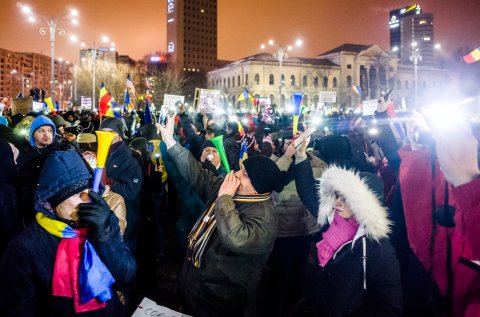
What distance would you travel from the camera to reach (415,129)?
152 inches

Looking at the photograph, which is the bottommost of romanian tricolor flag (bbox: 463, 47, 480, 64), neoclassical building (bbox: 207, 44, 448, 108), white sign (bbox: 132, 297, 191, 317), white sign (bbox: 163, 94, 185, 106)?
white sign (bbox: 132, 297, 191, 317)

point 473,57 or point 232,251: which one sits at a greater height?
point 473,57

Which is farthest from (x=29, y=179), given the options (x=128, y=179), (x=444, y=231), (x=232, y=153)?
(x=444, y=231)

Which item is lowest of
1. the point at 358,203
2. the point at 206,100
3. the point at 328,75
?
the point at 358,203

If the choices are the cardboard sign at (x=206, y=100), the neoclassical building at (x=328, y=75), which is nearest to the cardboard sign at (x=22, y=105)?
the cardboard sign at (x=206, y=100)

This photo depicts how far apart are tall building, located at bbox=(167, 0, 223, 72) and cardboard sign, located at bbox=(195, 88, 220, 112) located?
13678cm

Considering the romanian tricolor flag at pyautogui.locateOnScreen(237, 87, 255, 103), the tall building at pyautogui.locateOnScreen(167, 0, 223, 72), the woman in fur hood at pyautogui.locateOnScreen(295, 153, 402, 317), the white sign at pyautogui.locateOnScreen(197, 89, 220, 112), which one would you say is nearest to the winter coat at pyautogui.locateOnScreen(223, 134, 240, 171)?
the woman in fur hood at pyautogui.locateOnScreen(295, 153, 402, 317)

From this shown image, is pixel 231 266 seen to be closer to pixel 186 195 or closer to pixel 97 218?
pixel 97 218

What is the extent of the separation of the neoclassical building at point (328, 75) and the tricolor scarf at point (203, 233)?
3064 inches

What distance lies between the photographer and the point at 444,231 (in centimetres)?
296

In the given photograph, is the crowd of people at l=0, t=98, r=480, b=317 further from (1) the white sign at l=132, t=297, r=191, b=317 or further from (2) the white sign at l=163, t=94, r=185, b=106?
(2) the white sign at l=163, t=94, r=185, b=106

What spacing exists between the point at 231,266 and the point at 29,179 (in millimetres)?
2392

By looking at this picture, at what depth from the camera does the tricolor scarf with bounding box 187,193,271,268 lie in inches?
118

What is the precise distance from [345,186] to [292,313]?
1.74m
